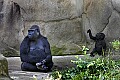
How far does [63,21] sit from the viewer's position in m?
8.08

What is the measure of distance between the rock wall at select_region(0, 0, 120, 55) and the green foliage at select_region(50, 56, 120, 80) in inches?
173

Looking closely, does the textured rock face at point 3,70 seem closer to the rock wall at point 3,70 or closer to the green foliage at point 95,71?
the rock wall at point 3,70

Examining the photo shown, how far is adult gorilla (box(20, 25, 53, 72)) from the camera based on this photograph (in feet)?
19.1

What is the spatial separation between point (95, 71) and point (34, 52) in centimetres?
263

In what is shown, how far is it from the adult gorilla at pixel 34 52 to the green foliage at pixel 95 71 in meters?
2.27

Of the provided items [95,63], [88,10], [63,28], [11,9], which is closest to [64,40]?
[63,28]

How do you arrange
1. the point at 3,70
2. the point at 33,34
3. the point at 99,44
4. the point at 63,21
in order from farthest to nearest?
the point at 63,21 < the point at 99,44 < the point at 33,34 < the point at 3,70

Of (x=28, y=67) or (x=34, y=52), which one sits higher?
(x=34, y=52)

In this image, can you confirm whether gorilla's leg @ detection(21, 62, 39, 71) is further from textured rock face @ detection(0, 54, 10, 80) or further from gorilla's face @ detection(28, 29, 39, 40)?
textured rock face @ detection(0, 54, 10, 80)

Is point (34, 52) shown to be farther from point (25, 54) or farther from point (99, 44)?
point (99, 44)

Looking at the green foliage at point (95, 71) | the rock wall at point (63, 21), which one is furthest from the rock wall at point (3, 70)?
the rock wall at point (63, 21)

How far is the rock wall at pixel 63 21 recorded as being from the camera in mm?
8008

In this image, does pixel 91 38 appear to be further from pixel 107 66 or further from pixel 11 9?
pixel 107 66

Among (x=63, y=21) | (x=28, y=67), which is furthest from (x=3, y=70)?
(x=63, y=21)
